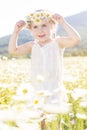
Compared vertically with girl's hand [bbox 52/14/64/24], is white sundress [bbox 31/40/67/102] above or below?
below

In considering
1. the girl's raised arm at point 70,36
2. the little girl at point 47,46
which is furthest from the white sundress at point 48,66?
the girl's raised arm at point 70,36

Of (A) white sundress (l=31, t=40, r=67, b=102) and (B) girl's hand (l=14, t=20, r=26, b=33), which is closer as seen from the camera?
(A) white sundress (l=31, t=40, r=67, b=102)

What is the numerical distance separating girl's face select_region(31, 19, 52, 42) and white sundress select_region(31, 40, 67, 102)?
0.26 ft

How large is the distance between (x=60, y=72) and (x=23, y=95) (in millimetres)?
1799

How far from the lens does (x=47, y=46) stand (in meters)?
2.96

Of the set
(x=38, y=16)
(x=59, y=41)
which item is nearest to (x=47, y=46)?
(x=59, y=41)

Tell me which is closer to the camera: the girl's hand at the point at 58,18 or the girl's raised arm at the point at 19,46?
the girl's hand at the point at 58,18

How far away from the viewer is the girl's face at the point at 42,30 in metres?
2.85

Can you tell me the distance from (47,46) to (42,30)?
0.52ft

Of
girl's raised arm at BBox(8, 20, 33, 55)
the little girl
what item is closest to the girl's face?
the little girl

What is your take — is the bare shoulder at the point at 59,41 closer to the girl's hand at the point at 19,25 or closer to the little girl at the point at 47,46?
the little girl at the point at 47,46

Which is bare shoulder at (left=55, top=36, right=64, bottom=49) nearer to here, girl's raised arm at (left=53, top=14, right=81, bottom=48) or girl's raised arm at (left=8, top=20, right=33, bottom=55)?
girl's raised arm at (left=53, top=14, right=81, bottom=48)

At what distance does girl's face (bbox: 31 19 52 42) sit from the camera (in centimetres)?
285

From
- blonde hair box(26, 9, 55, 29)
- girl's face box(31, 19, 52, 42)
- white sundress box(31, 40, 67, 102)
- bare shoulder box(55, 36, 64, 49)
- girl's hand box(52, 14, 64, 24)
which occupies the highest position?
blonde hair box(26, 9, 55, 29)
